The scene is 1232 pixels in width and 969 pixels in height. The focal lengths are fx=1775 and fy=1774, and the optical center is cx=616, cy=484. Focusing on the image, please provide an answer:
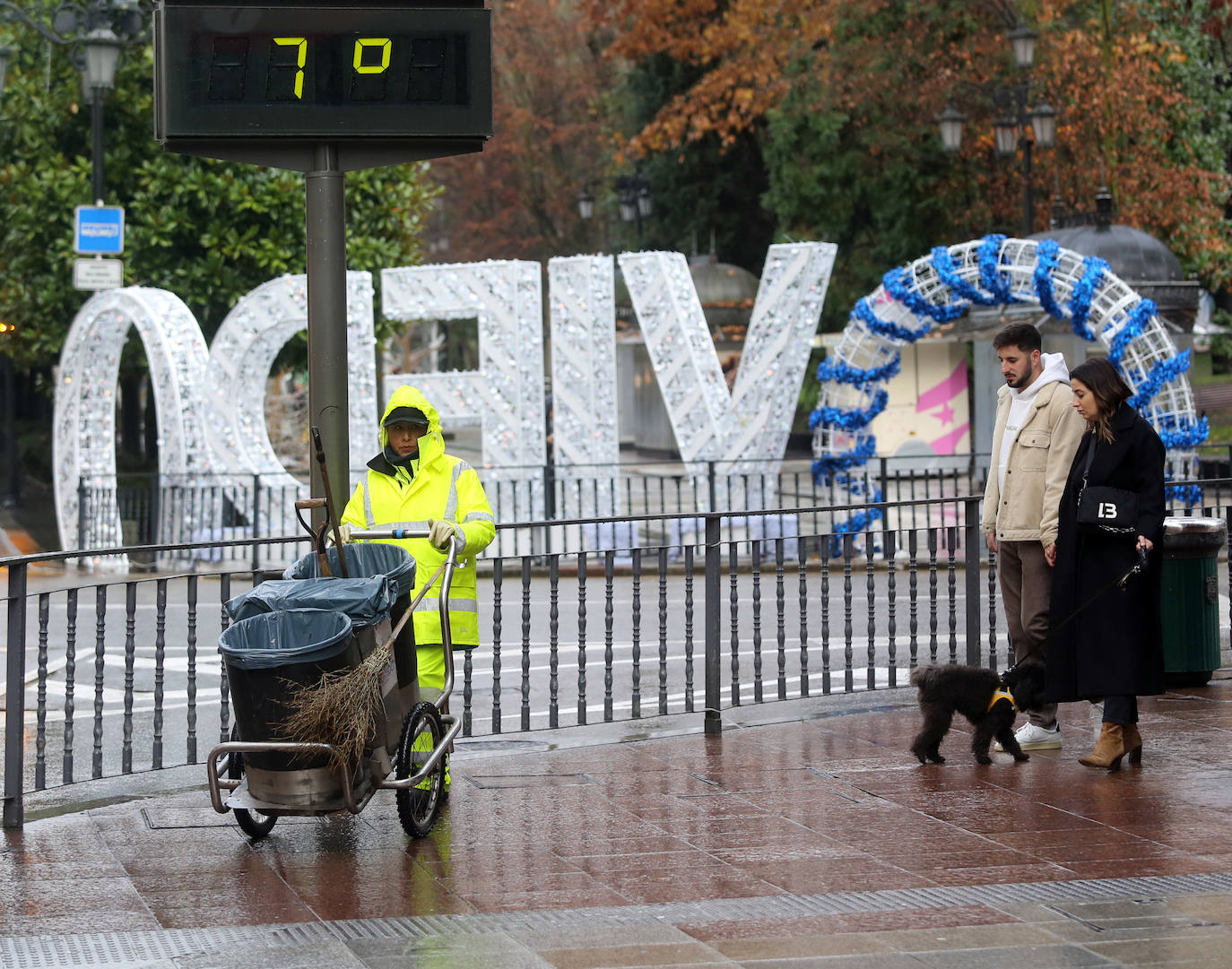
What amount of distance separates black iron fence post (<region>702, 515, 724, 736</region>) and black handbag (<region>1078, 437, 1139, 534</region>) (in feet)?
6.14

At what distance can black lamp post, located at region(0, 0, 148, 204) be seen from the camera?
66.2ft

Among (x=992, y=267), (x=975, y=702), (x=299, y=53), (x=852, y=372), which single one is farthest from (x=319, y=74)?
(x=852, y=372)

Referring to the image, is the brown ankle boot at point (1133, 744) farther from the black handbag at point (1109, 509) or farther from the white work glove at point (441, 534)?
the white work glove at point (441, 534)

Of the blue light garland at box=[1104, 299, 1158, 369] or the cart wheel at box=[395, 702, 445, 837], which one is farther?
the blue light garland at box=[1104, 299, 1158, 369]

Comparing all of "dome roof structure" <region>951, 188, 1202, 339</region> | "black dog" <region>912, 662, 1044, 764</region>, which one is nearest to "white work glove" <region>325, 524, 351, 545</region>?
"black dog" <region>912, 662, 1044, 764</region>

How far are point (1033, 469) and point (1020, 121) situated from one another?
53.2 feet

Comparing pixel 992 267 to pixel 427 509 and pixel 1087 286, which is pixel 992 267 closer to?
pixel 1087 286

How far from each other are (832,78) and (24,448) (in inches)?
659

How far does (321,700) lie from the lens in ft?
19.9

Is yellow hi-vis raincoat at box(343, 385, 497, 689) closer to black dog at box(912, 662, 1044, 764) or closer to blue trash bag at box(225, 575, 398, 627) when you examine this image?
blue trash bag at box(225, 575, 398, 627)

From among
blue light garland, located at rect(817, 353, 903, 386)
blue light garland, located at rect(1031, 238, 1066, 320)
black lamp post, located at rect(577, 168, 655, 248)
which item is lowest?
blue light garland, located at rect(817, 353, 903, 386)

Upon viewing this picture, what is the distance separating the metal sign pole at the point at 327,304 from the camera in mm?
7277

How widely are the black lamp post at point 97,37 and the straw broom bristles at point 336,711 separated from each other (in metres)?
15.8

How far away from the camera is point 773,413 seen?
1967 centimetres
